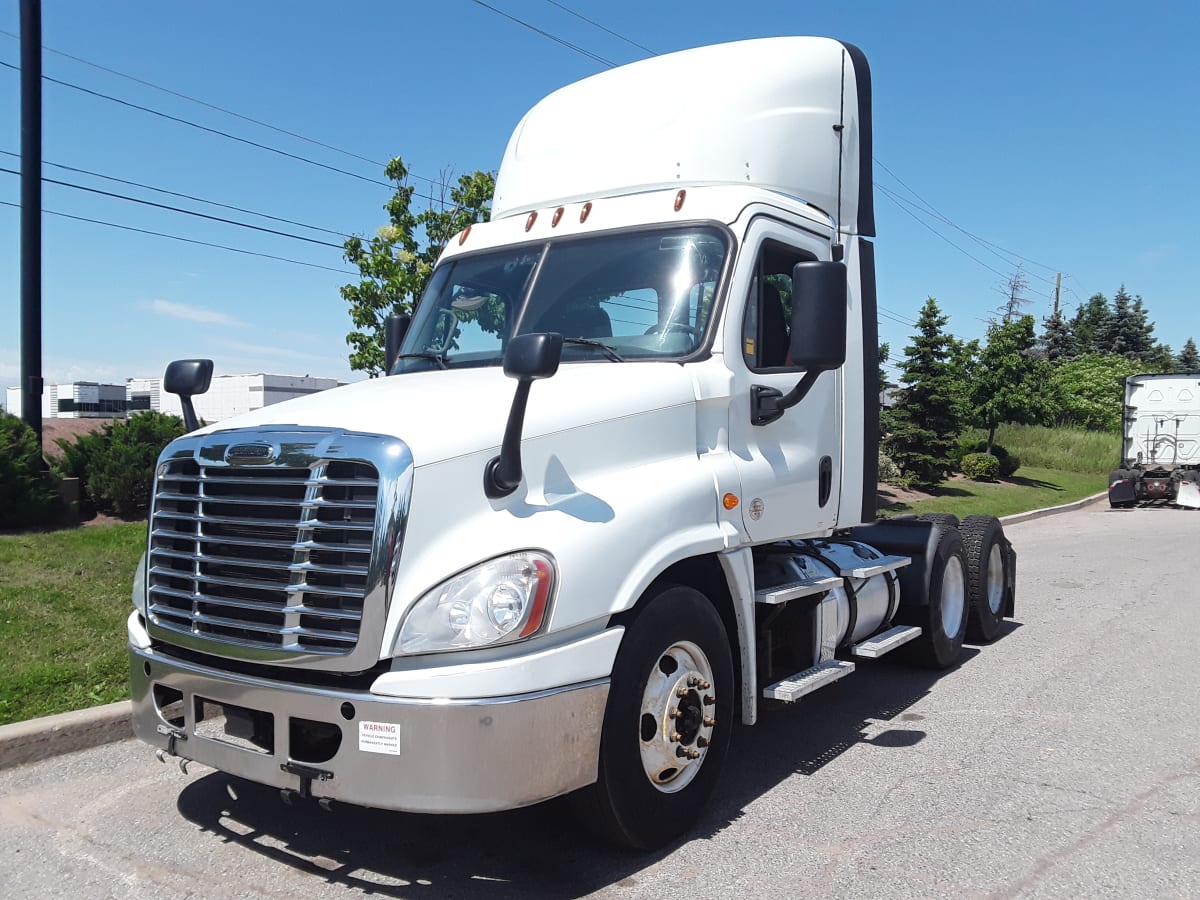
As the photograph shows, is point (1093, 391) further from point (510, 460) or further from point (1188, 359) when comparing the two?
point (510, 460)

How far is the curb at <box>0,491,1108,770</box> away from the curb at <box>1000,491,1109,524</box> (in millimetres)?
18223

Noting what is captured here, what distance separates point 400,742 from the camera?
320 cm

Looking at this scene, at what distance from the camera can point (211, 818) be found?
426 centimetres

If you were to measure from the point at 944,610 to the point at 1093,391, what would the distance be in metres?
54.6

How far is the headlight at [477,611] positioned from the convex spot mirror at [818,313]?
1.72 metres

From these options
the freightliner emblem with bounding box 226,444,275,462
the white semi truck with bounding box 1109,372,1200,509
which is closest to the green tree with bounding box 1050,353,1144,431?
the white semi truck with bounding box 1109,372,1200,509

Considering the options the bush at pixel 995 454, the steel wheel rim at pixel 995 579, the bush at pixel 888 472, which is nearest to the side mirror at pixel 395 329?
the steel wheel rim at pixel 995 579

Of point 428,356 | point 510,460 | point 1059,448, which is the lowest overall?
point 1059,448

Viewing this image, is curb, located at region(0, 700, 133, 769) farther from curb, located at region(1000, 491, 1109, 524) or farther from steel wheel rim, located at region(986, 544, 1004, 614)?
curb, located at region(1000, 491, 1109, 524)

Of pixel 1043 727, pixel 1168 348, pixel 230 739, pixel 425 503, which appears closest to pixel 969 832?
pixel 1043 727

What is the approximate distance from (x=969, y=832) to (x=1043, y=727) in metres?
1.84

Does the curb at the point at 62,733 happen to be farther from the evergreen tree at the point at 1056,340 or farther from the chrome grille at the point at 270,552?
the evergreen tree at the point at 1056,340

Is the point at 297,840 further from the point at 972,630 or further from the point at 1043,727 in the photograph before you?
the point at 972,630

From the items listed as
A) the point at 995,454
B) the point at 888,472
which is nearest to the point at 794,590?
the point at 888,472
